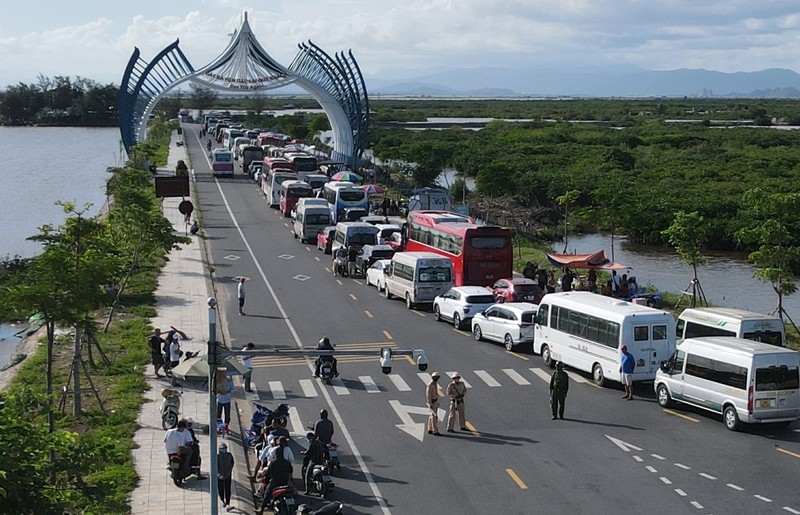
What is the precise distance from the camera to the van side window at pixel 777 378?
21.7 m

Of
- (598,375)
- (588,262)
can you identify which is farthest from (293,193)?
(598,375)

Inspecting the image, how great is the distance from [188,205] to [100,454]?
131 ft

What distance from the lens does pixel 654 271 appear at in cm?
5294

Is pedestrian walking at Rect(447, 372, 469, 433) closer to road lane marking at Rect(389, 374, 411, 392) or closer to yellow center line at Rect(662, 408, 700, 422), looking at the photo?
road lane marking at Rect(389, 374, 411, 392)

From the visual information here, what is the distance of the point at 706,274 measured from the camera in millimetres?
51594

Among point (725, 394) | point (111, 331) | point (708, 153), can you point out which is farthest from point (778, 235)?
point (708, 153)

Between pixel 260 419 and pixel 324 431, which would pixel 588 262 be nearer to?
pixel 260 419

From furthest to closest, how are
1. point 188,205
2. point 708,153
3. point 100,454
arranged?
point 708,153 → point 188,205 → point 100,454

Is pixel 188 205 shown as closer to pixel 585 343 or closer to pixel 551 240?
pixel 551 240

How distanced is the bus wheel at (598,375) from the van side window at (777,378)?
497 cm

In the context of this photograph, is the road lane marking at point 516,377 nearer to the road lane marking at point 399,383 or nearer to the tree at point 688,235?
the road lane marking at point 399,383

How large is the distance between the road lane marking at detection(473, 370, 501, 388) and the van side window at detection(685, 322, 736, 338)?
5.53m

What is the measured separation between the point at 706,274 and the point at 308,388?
31.7 metres

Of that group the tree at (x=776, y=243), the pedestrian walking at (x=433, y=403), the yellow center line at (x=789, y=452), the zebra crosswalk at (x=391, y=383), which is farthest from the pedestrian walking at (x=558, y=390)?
the tree at (x=776, y=243)
